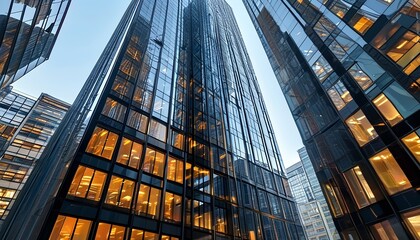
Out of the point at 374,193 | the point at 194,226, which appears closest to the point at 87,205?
the point at 194,226

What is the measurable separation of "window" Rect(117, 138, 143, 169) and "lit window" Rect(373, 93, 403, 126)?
64.7 feet

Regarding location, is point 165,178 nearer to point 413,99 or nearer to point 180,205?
point 180,205

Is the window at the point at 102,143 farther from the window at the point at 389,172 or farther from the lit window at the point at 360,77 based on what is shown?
the lit window at the point at 360,77

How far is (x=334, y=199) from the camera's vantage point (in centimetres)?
1953

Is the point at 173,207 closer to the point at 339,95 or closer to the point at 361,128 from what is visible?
the point at 361,128

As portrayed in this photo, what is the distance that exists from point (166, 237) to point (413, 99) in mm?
20287

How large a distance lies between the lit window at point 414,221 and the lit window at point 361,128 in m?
5.41

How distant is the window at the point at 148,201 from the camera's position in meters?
17.3

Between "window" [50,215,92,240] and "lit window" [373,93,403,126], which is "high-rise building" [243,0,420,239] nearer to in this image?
"lit window" [373,93,403,126]

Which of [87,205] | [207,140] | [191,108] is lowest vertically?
[87,205]

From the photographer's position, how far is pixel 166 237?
17.7 metres

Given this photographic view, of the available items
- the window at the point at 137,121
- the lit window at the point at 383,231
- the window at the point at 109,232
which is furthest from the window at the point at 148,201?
the lit window at the point at 383,231

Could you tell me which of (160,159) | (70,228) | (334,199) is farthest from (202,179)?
(70,228)

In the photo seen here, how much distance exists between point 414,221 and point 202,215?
15879 mm
